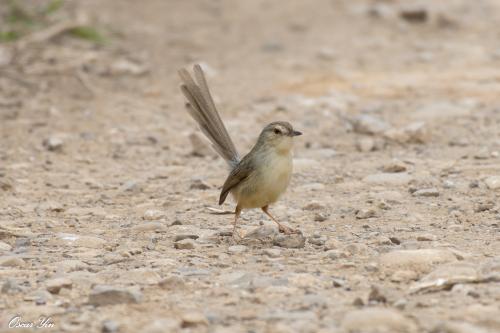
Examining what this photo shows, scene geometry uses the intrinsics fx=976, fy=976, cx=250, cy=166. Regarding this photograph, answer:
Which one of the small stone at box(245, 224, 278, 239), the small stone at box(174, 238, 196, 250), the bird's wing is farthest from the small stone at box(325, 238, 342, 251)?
the small stone at box(174, 238, 196, 250)

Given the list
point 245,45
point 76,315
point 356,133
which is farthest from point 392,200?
point 245,45

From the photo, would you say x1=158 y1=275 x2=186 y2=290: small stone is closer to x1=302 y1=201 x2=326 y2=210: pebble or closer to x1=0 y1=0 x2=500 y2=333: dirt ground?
x1=0 y1=0 x2=500 y2=333: dirt ground

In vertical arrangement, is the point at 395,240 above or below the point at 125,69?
below

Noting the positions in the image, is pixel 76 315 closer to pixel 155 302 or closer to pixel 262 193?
pixel 155 302

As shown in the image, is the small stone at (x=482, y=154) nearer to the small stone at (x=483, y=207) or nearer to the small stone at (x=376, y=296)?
the small stone at (x=483, y=207)

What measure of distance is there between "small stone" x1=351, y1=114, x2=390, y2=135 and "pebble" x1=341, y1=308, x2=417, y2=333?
5022mm

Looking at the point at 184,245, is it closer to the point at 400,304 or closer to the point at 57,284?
the point at 57,284

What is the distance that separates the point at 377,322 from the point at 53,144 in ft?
17.7

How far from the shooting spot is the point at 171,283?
4938mm

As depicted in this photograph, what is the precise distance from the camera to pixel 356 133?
30.7 ft

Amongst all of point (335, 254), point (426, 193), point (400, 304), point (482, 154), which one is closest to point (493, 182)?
point (426, 193)

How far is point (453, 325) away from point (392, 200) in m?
2.95

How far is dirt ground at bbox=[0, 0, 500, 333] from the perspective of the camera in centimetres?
466

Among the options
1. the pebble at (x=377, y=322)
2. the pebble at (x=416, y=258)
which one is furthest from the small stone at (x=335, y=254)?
the pebble at (x=377, y=322)
